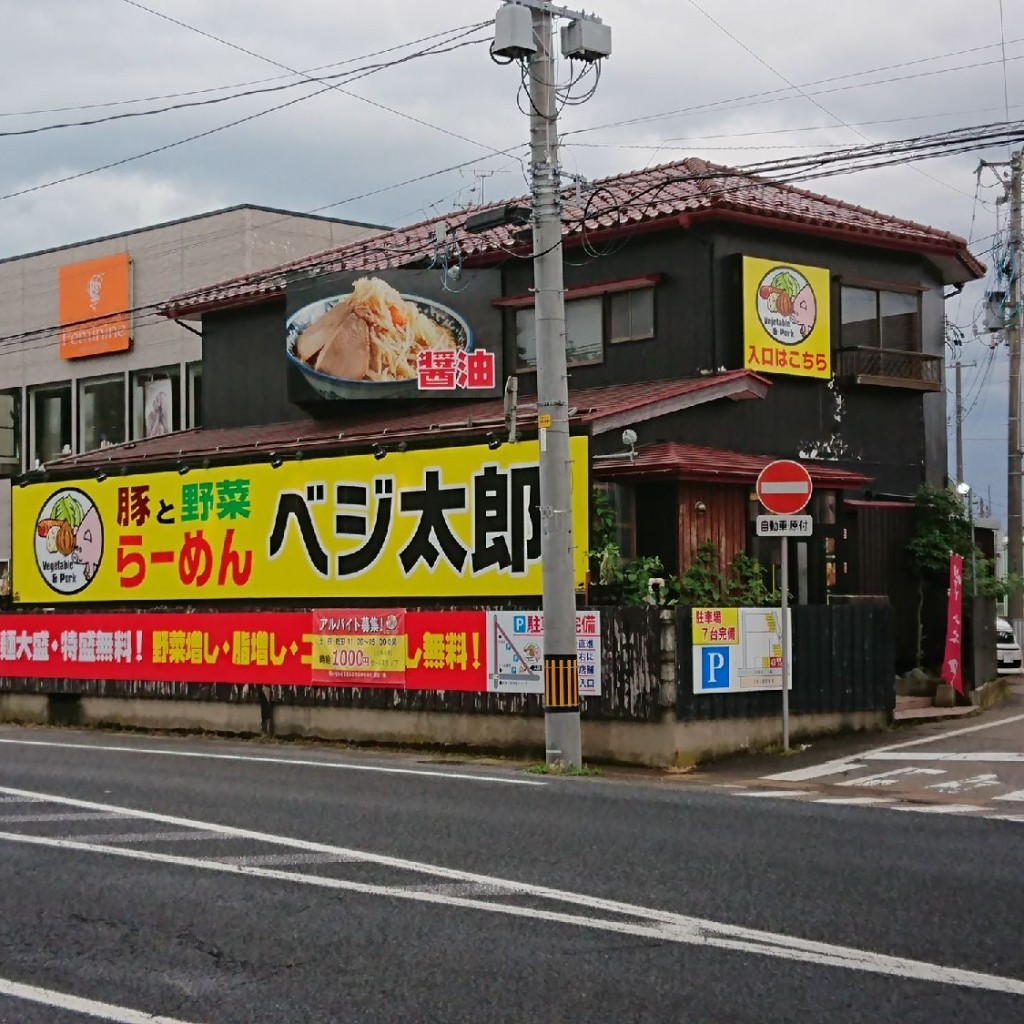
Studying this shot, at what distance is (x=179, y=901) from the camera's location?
8977 mm

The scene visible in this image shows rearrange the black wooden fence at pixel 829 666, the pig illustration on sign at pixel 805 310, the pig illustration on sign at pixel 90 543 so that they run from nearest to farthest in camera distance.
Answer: the black wooden fence at pixel 829 666 < the pig illustration on sign at pixel 805 310 < the pig illustration on sign at pixel 90 543

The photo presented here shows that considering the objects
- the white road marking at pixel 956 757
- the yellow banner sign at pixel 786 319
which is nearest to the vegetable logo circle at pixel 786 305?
the yellow banner sign at pixel 786 319

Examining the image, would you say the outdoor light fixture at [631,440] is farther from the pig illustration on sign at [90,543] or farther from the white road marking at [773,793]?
the pig illustration on sign at [90,543]

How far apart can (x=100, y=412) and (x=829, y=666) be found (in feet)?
92.3

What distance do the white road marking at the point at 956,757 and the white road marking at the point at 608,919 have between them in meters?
9.17

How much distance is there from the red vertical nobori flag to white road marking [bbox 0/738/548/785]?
10199mm

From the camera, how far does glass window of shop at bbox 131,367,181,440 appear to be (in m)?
39.8

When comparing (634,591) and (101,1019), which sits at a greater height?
(634,591)

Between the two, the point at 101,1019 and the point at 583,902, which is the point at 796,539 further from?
the point at 101,1019

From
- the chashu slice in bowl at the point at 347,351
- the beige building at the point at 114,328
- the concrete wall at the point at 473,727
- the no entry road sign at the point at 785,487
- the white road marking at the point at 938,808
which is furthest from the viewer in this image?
the beige building at the point at 114,328

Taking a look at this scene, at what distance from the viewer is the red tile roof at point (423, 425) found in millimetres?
21469

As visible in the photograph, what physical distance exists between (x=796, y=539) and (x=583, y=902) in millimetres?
14942

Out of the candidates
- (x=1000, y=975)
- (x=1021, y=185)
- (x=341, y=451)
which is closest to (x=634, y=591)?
(x=341, y=451)

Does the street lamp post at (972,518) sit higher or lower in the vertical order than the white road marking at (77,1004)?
higher
